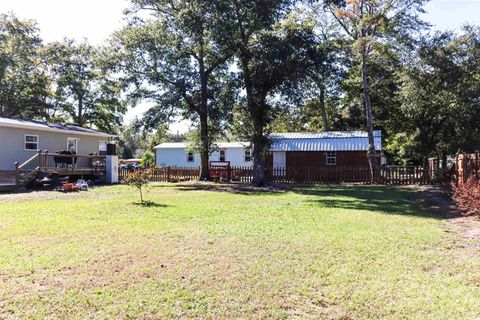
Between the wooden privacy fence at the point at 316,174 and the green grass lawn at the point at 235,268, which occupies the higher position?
the wooden privacy fence at the point at 316,174

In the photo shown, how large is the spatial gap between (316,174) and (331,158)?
3902 millimetres

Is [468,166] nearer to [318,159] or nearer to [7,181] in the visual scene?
[318,159]

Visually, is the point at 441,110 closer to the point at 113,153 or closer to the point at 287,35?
the point at 287,35

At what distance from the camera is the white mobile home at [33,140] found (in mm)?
20250

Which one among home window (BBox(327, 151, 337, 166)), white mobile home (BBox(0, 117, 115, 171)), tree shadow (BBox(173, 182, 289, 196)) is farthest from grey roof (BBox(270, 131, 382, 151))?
white mobile home (BBox(0, 117, 115, 171))

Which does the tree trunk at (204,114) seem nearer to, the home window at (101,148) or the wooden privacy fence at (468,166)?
the home window at (101,148)

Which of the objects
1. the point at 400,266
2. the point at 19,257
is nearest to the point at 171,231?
the point at 19,257

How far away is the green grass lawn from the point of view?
396 cm

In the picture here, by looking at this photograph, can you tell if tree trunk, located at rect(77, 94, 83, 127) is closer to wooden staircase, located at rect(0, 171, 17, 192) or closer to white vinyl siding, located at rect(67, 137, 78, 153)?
white vinyl siding, located at rect(67, 137, 78, 153)

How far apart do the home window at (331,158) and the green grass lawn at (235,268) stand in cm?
1860

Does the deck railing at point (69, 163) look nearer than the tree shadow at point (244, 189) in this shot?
No

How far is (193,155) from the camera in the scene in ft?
124

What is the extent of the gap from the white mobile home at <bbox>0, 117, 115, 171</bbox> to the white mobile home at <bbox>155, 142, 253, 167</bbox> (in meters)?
11.0

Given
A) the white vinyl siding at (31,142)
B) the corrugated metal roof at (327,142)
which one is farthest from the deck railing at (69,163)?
the corrugated metal roof at (327,142)
